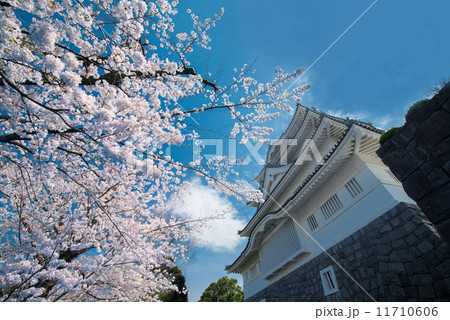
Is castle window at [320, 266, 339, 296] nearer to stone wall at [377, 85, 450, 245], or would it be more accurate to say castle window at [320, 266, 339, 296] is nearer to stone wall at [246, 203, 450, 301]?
stone wall at [246, 203, 450, 301]

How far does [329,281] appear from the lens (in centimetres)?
637

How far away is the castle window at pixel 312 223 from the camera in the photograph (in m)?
7.62

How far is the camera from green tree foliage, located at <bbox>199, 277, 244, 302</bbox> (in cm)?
2267

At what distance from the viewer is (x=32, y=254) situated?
4.77 metres

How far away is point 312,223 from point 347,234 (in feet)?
6.03

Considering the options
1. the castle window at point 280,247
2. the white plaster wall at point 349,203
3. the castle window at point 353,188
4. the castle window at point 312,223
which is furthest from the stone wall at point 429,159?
the castle window at point 280,247

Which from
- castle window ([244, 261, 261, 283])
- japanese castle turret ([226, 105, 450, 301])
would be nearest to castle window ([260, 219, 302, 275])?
japanese castle turret ([226, 105, 450, 301])

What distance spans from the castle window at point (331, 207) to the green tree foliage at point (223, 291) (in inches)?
845

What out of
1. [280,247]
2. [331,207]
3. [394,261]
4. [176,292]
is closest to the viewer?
[394,261]

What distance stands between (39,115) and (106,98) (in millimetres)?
1092

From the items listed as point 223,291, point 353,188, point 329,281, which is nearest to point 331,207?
point 353,188

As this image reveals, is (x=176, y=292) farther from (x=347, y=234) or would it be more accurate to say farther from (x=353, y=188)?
(x=353, y=188)

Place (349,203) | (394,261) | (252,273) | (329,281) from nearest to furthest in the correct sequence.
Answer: (394,261)
(349,203)
(329,281)
(252,273)

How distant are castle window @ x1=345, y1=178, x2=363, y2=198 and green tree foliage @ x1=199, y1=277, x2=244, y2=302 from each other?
22.9 m
